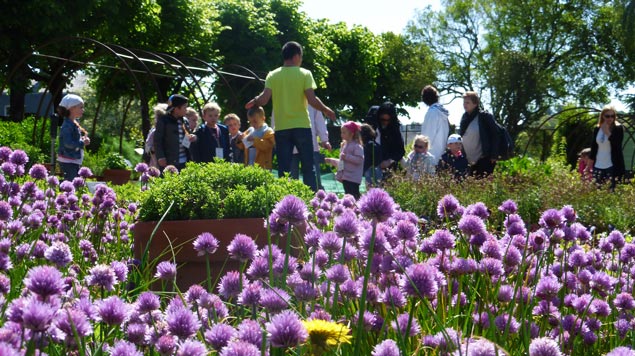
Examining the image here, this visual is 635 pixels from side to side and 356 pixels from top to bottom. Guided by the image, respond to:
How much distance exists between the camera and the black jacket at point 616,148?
11.3 metres

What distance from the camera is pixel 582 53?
48562 mm

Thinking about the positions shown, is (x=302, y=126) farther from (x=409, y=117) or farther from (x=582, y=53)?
(x=409, y=117)

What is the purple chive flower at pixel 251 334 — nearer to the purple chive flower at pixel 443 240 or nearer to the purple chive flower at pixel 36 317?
the purple chive flower at pixel 36 317

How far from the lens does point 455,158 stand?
11289 millimetres

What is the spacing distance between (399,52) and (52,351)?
54.8 meters

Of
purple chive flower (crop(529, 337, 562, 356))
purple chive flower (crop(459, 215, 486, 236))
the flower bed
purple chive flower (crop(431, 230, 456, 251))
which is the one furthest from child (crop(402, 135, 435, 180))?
purple chive flower (crop(529, 337, 562, 356))

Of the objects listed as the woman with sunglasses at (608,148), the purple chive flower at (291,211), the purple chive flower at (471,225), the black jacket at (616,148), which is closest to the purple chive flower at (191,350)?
the purple chive flower at (291,211)

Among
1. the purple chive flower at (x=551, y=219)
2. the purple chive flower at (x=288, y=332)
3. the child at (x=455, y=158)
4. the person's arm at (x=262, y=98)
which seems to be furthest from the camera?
the child at (x=455, y=158)

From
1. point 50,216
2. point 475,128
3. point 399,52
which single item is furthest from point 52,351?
point 399,52

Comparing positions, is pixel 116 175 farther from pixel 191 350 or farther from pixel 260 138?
pixel 191 350

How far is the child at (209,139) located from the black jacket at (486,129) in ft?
10.7

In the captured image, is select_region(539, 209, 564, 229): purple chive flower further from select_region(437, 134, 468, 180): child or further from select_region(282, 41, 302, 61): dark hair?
select_region(437, 134, 468, 180): child

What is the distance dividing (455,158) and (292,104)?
3.34 meters

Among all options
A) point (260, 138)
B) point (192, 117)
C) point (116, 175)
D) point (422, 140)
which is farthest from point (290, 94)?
point (116, 175)
